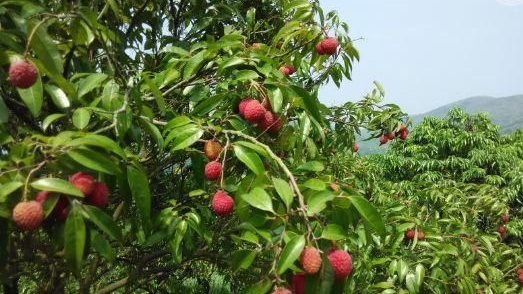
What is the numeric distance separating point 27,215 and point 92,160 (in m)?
0.14

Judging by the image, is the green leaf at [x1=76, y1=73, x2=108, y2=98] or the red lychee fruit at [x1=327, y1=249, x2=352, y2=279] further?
the green leaf at [x1=76, y1=73, x2=108, y2=98]

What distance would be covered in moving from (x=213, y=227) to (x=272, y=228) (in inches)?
48.8

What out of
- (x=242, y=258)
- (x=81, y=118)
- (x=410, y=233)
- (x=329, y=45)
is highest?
(x=329, y=45)

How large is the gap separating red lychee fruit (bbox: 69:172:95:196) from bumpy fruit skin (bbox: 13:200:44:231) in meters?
0.09

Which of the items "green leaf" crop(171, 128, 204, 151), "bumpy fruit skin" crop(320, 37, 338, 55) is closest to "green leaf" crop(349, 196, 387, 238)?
"green leaf" crop(171, 128, 204, 151)

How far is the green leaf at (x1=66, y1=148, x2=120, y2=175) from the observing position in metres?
0.82

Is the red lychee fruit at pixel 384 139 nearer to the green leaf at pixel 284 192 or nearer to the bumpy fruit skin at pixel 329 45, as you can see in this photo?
the bumpy fruit skin at pixel 329 45

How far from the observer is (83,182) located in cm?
85

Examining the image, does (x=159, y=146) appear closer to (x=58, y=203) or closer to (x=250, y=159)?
(x=250, y=159)

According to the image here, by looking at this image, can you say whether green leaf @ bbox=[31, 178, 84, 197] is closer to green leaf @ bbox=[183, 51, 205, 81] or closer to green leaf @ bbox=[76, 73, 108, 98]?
green leaf @ bbox=[76, 73, 108, 98]

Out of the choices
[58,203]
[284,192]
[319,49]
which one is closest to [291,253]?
[284,192]

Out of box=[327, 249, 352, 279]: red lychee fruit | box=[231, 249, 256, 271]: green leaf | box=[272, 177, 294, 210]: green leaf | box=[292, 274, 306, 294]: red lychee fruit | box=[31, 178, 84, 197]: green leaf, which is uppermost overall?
box=[31, 178, 84, 197]: green leaf

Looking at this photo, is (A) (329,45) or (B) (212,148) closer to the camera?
(B) (212,148)

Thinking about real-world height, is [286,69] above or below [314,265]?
above
